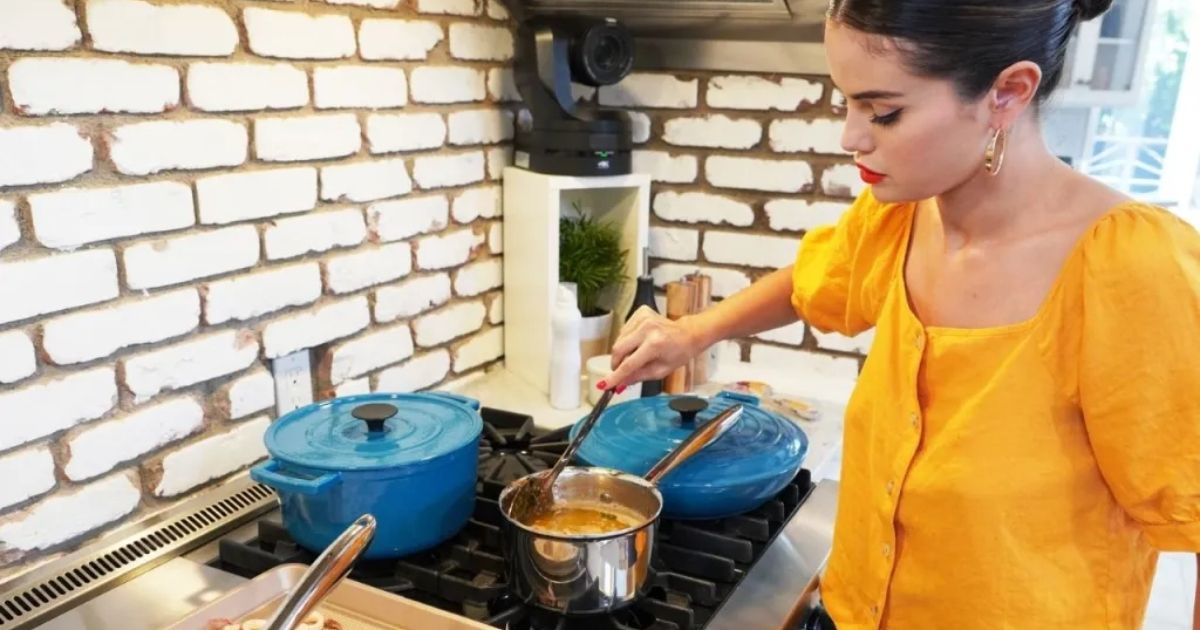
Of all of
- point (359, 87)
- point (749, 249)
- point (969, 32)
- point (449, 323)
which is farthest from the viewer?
point (749, 249)

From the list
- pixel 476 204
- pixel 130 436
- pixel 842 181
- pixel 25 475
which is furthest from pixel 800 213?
pixel 25 475

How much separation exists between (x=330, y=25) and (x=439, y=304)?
48 centimetres

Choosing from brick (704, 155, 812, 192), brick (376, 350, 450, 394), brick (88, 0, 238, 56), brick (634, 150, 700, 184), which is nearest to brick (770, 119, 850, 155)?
brick (704, 155, 812, 192)

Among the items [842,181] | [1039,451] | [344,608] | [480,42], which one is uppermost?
[480,42]

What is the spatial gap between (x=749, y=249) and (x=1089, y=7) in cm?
91

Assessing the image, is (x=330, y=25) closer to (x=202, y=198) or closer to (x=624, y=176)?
(x=202, y=198)

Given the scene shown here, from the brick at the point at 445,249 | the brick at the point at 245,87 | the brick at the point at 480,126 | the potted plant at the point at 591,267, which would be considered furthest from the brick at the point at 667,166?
the brick at the point at 245,87

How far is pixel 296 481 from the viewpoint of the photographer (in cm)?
91

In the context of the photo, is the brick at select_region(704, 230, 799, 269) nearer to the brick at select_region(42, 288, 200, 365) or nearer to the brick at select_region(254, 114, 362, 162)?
the brick at select_region(254, 114, 362, 162)

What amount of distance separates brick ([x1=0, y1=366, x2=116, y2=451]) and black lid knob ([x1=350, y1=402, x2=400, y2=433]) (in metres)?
0.27

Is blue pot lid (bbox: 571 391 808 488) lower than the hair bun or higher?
lower

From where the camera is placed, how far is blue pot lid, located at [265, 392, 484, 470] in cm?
94

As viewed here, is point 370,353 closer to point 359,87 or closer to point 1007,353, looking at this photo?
point 359,87

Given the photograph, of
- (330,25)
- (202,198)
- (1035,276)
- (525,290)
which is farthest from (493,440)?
(1035,276)
